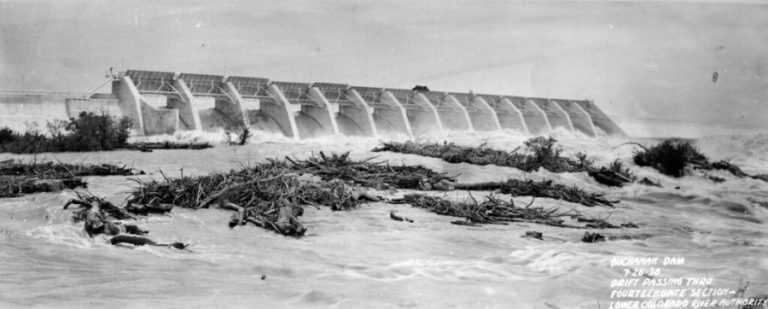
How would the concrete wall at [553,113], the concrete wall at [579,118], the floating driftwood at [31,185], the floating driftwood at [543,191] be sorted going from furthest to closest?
1. the concrete wall at [579,118]
2. the concrete wall at [553,113]
3. the floating driftwood at [543,191]
4. the floating driftwood at [31,185]

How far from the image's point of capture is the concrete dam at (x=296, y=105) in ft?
70.0

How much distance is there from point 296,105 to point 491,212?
21358mm

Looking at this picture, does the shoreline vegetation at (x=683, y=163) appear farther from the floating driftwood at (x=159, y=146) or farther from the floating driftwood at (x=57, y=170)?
the floating driftwood at (x=159, y=146)

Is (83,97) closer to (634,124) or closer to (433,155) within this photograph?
(433,155)

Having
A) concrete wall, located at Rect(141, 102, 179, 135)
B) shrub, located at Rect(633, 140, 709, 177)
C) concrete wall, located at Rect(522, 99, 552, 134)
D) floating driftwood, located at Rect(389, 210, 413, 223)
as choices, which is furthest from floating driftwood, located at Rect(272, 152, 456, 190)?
concrete wall, located at Rect(522, 99, 552, 134)

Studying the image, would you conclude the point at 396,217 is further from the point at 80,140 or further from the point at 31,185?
the point at 80,140

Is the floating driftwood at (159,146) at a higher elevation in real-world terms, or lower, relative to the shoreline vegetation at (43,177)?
higher

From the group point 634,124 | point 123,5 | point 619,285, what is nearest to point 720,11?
point 619,285

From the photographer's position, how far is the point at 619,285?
13.8ft

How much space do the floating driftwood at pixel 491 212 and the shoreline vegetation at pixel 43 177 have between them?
4.38 metres

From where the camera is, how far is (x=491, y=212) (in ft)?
22.4

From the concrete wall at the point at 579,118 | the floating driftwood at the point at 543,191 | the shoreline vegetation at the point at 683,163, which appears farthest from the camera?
the concrete wall at the point at 579,118

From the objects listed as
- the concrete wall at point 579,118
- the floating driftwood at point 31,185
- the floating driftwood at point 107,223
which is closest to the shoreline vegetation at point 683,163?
the floating driftwood at point 107,223

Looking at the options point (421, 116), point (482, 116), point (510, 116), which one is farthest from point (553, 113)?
point (421, 116)
